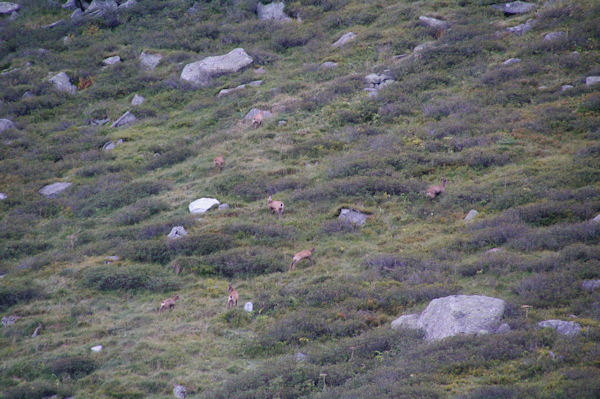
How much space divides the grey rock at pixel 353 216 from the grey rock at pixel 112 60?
78.0ft

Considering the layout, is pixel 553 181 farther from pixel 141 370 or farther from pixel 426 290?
pixel 141 370

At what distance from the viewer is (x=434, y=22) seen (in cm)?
3150

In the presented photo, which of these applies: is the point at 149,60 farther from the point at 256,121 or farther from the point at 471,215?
the point at 471,215

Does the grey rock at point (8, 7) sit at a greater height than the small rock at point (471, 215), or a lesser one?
greater

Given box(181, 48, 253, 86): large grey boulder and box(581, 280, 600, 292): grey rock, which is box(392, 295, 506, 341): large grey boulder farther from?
box(181, 48, 253, 86): large grey boulder

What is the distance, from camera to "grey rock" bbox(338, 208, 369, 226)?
17281mm

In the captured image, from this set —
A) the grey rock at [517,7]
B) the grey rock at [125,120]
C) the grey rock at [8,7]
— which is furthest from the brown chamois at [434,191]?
the grey rock at [8,7]

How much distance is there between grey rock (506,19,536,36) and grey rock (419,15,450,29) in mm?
3546

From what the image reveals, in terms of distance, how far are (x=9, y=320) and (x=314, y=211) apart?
9218mm

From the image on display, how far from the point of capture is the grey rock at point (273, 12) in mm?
38938

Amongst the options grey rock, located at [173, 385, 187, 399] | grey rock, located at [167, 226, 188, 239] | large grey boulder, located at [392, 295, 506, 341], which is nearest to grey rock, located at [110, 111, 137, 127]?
grey rock, located at [167, 226, 188, 239]

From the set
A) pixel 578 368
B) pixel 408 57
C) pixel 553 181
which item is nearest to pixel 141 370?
pixel 578 368

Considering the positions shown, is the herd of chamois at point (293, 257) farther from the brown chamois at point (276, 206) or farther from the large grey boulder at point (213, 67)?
the large grey boulder at point (213, 67)

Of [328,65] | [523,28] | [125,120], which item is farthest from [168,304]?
[523,28]
